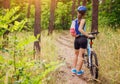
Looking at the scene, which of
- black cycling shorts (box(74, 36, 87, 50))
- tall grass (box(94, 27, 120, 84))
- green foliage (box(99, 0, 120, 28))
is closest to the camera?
tall grass (box(94, 27, 120, 84))

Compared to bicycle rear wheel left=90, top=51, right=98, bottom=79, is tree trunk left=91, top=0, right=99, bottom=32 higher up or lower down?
higher up

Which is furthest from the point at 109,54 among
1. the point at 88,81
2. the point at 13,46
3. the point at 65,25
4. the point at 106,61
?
the point at 65,25

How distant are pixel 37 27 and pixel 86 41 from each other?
6572 millimetres

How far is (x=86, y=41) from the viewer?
27.7 ft

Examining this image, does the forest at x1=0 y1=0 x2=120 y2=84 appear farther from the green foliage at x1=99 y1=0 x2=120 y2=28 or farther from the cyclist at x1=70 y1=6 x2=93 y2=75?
the cyclist at x1=70 y1=6 x2=93 y2=75

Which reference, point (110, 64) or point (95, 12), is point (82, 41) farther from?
point (95, 12)

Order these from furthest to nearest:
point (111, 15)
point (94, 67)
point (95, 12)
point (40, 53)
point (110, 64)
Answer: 1. point (111, 15)
2. point (95, 12)
3. point (40, 53)
4. point (94, 67)
5. point (110, 64)

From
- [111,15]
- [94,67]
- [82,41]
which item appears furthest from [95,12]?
[94,67]

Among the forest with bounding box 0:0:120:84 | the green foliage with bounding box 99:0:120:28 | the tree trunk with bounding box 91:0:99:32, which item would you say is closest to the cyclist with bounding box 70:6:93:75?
the forest with bounding box 0:0:120:84

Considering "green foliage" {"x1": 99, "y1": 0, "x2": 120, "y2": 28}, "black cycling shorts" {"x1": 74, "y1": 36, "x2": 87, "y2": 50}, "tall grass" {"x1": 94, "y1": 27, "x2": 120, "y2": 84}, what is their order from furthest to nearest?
"green foliage" {"x1": 99, "y1": 0, "x2": 120, "y2": 28}
"black cycling shorts" {"x1": 74, "y1": 36, "x2": 87, "y2": 50}
"tall grass" {"x1": 94, "y1": 27, "x2": 120, "y2": 84}

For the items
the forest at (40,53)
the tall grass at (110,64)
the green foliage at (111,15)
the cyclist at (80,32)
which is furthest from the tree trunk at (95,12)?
the cyclist at (80,32)

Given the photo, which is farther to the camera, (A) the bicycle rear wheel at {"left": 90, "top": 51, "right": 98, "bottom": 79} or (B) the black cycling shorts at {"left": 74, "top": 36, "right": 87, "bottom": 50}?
(B) the black cycling shorts at {"left": 74, "top": 36, "right": 87, "bottom": 50}

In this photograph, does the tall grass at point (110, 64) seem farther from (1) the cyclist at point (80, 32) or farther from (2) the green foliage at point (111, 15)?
(2) the green foliage at point (111, 15)

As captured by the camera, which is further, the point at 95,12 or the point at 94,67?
the point at 95,12
